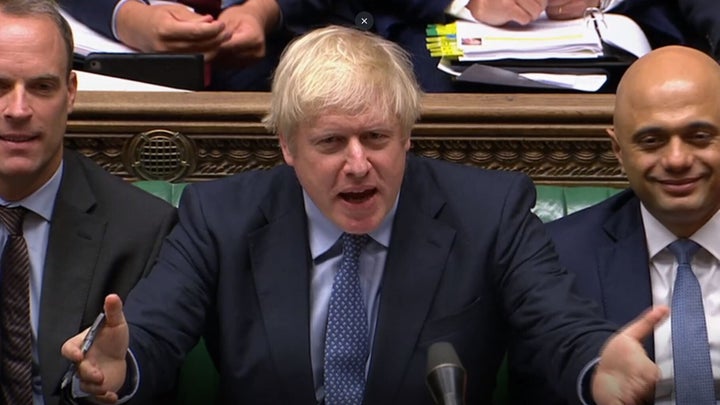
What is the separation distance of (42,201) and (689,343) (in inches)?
36.8

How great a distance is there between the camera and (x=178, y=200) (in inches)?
93.6

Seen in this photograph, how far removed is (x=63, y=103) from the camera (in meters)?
2.12

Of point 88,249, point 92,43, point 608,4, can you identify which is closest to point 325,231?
point 88,249

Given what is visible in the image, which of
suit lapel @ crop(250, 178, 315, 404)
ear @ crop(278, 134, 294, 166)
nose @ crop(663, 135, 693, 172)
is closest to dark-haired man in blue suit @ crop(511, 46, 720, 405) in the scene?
nose @ crop(663, 135, 693, 172)

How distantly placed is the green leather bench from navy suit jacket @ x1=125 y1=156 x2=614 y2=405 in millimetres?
183

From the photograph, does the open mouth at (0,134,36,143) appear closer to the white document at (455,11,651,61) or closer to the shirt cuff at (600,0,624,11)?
the white document at (455,11,651,61)

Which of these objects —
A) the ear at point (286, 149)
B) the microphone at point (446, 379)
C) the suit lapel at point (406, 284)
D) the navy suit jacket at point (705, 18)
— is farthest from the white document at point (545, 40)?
the microphone at point (446, 379)

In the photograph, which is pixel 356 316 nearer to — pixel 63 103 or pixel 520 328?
pixel 520 328

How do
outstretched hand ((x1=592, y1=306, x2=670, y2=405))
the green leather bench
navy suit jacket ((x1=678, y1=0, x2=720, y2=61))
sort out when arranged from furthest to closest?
1. navy suit jacket ((x1=678, y1=0, x2=720, y2=61))
2. the green leather bench
3. outstretched hand ((x1=592, y1=306, x2=670, y2=405))

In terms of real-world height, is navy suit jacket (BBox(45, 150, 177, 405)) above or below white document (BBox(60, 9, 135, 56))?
below

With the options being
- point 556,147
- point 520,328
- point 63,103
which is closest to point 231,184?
point 63,103

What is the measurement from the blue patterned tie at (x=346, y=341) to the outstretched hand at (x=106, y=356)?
32 cm

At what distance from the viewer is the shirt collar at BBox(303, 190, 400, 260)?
6.82ft

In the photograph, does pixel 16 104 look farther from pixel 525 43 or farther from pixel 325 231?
pixel 525 43
